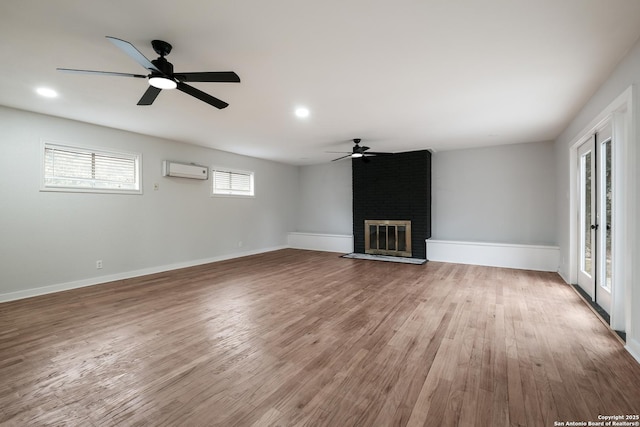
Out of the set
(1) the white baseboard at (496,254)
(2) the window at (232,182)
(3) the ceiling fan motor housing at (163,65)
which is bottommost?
(1) the white baseboard at (496,254)

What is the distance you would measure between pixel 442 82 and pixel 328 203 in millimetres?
5567

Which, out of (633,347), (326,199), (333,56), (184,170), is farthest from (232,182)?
(633,347)

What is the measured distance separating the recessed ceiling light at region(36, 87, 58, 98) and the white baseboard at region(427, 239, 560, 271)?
665cm

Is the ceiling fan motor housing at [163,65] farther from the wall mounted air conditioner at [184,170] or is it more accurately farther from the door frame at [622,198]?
the door frame at [622,198]

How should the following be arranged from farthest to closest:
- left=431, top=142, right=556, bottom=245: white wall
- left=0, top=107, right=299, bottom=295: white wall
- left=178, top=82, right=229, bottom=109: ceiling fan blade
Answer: left=431, top=142, right=556, bottom=245: white wall, left=0, top=107, right=299, bottom=295: white wall, left=178, top=82, right=229, bottom=109: ceiling fan blade

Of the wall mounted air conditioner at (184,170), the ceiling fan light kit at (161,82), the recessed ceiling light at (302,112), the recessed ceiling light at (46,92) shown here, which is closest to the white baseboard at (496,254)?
the recessed ceiling light at (302,112)

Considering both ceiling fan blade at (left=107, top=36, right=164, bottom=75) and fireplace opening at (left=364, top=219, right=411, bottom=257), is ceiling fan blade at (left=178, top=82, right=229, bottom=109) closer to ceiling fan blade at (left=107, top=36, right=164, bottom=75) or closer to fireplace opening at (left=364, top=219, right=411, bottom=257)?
ceiling fan blade at (left=107, top=36, right=164, bottom=75)

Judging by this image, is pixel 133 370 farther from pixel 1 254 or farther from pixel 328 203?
pixel 328 203

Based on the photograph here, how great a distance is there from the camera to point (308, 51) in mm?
2381

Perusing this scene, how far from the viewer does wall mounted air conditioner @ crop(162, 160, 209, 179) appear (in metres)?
5.30

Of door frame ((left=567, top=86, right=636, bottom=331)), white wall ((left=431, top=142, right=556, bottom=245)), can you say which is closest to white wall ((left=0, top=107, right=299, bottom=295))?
white wall ((left=431, top=142, right=556, bottom=245))

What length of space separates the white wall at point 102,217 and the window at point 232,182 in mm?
181

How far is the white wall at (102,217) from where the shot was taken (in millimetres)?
3762

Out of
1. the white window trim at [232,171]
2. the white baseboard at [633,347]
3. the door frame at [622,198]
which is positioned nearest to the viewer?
the white baseboard at [633,347]
